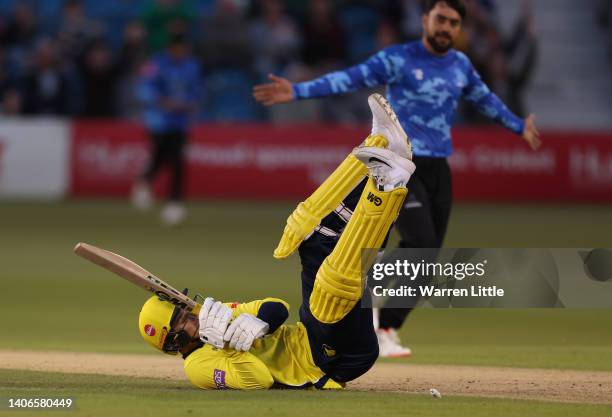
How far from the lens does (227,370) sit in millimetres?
6906

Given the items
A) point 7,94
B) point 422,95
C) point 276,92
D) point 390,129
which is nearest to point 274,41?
point 7,94

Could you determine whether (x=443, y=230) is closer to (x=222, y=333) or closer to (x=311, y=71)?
(x=222, y=333)

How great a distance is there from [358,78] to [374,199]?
2.22m

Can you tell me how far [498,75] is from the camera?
65.0ft

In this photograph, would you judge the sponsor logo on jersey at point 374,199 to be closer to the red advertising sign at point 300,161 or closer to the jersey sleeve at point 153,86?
the jersey sleeve at point 153,86

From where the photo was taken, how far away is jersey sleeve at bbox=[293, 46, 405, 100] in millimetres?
8719

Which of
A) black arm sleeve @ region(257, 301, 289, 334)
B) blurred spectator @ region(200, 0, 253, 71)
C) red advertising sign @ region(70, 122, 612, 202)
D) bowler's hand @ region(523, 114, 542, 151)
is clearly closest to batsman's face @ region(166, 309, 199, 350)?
black arm sleeve @ region(257, 301, 289, 334)

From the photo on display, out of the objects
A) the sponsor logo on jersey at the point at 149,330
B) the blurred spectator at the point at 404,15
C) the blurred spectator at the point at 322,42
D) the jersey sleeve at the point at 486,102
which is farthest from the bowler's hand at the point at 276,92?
the blurred spectator at the point at 404,15

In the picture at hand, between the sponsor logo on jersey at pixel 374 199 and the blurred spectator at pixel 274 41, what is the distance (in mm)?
13810

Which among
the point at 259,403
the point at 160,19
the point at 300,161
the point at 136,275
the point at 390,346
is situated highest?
the point at 136,275

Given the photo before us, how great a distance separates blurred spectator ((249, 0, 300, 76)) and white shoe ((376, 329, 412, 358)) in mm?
11788

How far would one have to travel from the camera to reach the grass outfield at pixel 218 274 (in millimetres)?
9492

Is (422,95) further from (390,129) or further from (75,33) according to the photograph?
(75,33)

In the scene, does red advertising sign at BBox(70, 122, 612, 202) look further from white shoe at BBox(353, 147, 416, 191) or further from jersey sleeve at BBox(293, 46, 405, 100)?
white shoe at BBox(353, 147, 416, 191)
